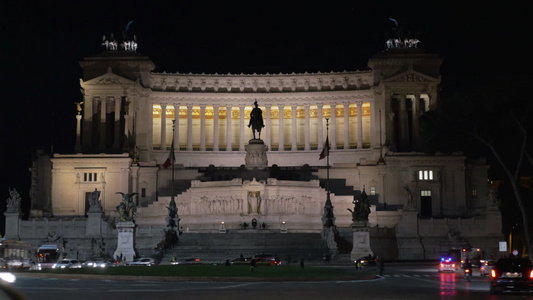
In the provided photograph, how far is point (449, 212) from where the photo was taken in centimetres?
10012

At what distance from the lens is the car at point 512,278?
35.2 m

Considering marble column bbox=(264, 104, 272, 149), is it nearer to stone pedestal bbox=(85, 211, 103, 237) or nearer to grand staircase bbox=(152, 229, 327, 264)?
grand staircase bbox=(152, 229, 327, 264)

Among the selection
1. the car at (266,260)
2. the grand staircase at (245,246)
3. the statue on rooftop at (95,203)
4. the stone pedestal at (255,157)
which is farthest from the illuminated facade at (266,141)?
the car at (266,260)

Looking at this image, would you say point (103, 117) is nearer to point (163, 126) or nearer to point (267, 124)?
point (163, 126)

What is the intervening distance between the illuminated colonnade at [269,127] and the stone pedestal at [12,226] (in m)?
33.2

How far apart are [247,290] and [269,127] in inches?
3306

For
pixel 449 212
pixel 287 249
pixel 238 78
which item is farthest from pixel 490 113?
pixel 238 78

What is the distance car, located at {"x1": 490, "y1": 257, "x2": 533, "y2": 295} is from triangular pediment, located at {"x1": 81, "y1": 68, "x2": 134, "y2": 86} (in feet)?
273

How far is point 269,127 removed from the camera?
119 meters

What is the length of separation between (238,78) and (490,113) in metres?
62.7

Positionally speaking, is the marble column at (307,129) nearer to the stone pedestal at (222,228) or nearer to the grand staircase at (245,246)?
the stone pedestal at (222,228)

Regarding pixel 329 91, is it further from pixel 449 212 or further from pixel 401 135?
pixel 449 212

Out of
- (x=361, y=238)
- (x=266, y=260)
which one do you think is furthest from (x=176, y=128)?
(x=266, y=260)

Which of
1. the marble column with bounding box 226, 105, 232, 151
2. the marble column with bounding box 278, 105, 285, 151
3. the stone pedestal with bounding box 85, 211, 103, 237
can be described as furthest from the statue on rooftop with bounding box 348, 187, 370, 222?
the marble column with bounding box 226, 105, 232, 151
